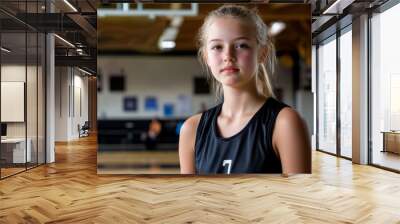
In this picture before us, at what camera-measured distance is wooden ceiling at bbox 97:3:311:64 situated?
3.29 m

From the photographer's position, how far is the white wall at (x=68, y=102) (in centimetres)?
837

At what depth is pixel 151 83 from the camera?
10.7 ft

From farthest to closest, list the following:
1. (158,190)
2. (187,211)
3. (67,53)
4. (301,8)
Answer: (67,53) < (158,190) < (187,211) < (301,8)

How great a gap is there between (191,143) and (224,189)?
218cm

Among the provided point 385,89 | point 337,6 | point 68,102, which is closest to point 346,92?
point 385,89

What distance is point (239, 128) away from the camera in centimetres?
303

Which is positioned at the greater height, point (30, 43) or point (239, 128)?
point (30, 43)

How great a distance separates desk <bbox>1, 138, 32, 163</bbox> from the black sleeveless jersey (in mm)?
4079

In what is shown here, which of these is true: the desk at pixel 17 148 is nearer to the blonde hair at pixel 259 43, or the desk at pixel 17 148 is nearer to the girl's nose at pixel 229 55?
the blonde hair at pixel 259 43

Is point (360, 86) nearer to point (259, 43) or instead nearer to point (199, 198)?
point (199, 198)

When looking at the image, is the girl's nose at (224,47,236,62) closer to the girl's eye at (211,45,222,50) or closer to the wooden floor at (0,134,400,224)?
the girl's eye at (211,45,222,50)

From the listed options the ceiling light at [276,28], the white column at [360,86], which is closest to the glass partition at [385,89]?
the white column at [360,86]

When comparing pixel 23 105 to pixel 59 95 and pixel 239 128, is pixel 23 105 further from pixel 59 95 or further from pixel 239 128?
pixel 239 128

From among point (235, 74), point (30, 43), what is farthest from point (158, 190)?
point (30, 43)
